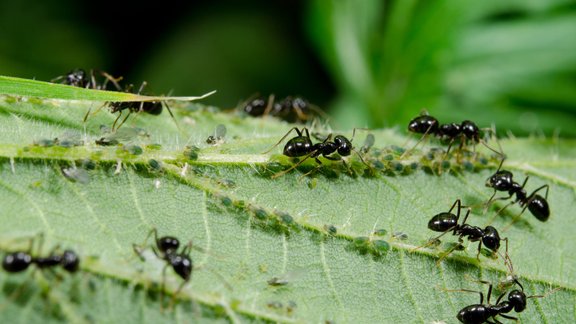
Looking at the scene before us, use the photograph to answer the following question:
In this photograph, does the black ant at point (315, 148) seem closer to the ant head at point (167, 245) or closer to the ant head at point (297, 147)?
the ant head at point (297, 147)

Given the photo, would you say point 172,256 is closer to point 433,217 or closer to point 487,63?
point 433,217

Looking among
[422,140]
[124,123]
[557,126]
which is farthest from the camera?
[557,126]

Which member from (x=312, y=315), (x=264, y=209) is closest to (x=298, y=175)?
(x=264, y=209)

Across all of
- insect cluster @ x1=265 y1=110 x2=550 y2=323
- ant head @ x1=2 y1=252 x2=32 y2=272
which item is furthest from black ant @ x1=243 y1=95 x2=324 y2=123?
ant head @ x1=2 y1=252 x2=32 y2=272

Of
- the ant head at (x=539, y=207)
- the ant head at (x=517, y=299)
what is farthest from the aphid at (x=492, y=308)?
the ant head at (x=539, y=207)

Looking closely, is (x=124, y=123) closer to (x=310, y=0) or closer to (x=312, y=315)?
(x=312, y=315)

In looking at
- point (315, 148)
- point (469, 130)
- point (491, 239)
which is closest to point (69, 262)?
point (315, 148)
